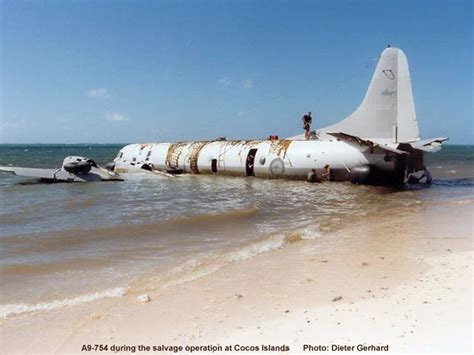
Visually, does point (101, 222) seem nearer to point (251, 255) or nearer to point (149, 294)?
point (251, 255)

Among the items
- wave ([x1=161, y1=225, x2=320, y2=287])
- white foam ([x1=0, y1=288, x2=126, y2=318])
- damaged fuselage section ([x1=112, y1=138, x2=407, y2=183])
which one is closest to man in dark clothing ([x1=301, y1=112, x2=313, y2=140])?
damaged fuselage section ([x1=112, y1=138, x2=407, y2=183])

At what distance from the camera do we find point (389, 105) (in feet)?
68.6

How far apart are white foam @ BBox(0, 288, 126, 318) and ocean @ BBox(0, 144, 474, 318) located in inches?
0.5

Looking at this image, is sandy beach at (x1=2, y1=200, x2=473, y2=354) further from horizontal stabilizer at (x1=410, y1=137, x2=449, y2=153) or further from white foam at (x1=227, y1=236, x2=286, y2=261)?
horizontal stabilizer at (x1=410, y1=137, x2=449, y2=153)

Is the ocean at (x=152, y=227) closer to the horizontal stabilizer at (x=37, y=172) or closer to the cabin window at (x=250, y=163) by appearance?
the horizontal stabilizer at (x=37, y=172)

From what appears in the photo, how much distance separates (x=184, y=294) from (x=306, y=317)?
1930 millimetres

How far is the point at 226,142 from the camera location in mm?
27906

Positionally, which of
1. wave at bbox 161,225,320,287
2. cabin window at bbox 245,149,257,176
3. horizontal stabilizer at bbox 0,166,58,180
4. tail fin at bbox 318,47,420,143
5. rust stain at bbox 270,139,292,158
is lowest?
wave at bbox 161,225,320,287

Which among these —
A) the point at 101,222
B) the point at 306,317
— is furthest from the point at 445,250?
the point at 101,222

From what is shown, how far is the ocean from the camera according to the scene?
671 centimetres

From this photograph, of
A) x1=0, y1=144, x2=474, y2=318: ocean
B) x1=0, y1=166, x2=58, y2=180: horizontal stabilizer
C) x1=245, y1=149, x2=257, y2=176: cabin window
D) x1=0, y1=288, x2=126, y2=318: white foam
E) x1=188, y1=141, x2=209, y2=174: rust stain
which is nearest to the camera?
x1=0, y1=288, x2=126, y2=318: white foam

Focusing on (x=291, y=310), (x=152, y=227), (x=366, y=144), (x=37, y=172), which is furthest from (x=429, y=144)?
(x=37, y=172)

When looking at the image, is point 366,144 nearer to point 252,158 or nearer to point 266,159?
point 266,159

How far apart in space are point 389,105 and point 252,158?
8.23 metres
